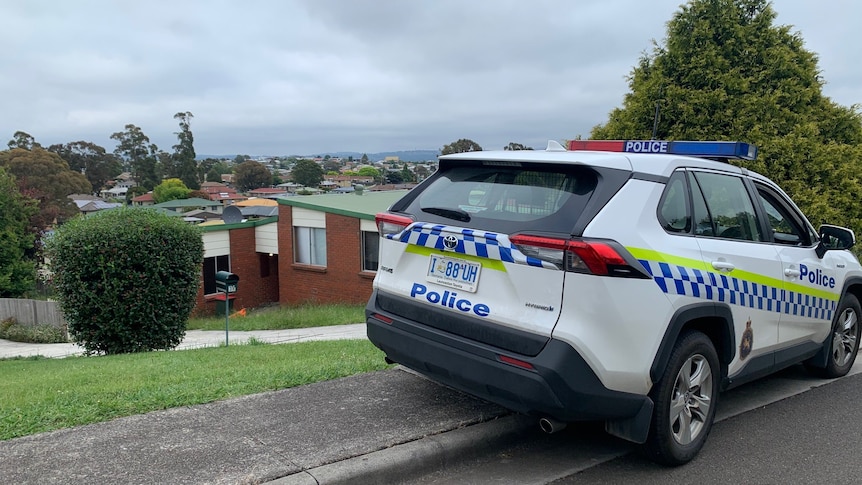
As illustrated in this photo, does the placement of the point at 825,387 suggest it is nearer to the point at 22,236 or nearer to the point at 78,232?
the point at 78,232

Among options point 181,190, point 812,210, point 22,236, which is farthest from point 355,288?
point 181,190

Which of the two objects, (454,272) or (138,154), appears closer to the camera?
(454,272)

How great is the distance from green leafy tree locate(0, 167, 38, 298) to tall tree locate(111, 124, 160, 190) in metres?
66.3

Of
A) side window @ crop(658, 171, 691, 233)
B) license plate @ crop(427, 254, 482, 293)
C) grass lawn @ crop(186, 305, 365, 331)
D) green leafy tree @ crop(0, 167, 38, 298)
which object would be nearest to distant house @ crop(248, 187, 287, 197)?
green leafy tree @ crop(0, 167, 38, 298)

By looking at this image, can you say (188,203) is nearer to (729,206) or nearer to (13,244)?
(13,244)

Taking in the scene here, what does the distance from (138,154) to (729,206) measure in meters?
115

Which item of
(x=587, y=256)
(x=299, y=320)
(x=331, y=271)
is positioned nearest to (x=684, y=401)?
(x=587, y=256)

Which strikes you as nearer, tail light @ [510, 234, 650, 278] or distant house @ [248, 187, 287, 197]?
tail light @ [510, 234, 650, 278]

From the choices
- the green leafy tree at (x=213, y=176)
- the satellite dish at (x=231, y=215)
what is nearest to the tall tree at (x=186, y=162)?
the green leafy tree at (x=213, y=176)

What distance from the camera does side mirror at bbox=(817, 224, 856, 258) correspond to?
5.18m

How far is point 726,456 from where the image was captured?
409 cm

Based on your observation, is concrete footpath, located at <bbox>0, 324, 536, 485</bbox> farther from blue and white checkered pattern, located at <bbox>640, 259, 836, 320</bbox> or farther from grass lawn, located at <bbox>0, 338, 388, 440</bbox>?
blue and white checkered pattern, located at <bbox>640, 259, 836, 320</bbox>

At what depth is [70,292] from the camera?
10734mm

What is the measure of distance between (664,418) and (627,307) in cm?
82
